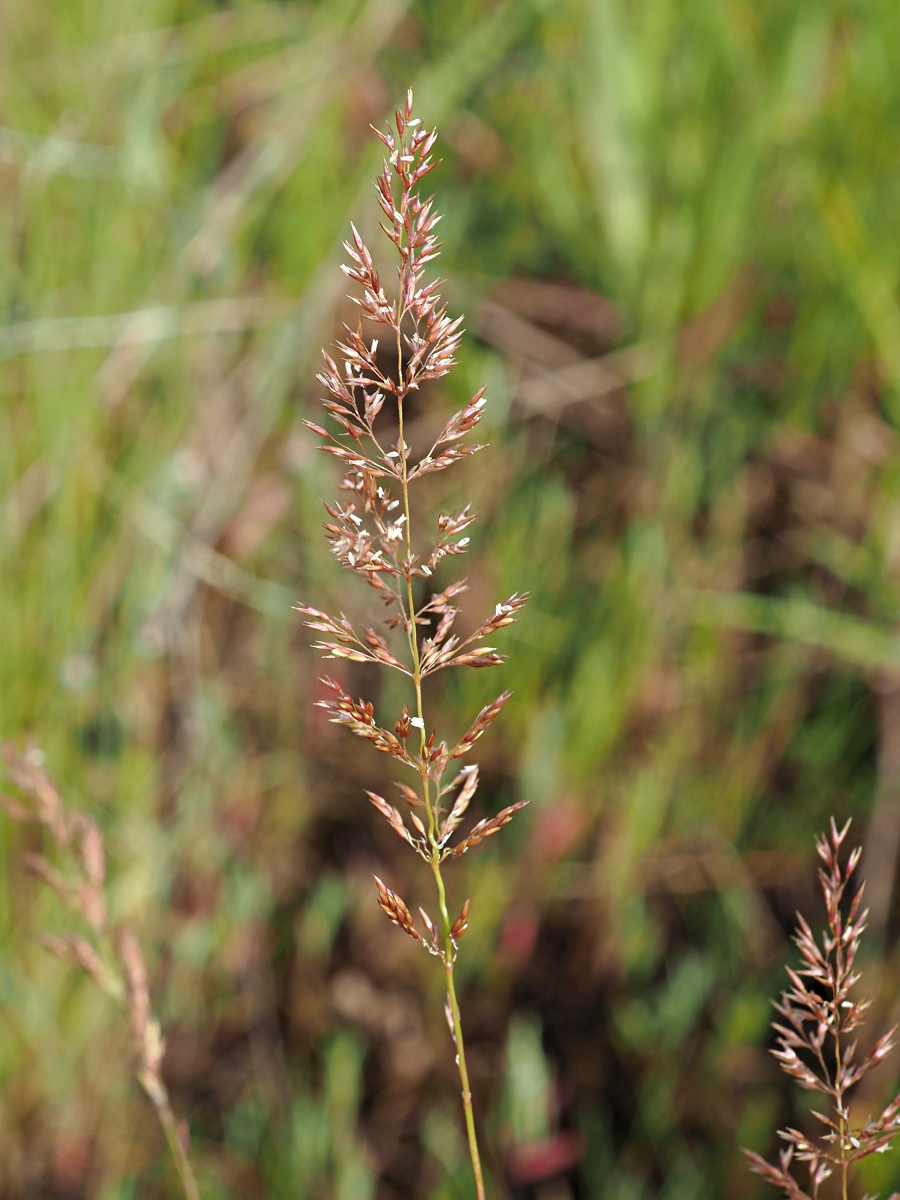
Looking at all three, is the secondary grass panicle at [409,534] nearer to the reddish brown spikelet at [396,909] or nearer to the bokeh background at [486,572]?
the reddish brown spikelet at [396,909]

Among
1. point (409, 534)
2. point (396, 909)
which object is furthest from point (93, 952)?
point (409, 534)

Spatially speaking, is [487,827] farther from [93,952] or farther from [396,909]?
[93,952]

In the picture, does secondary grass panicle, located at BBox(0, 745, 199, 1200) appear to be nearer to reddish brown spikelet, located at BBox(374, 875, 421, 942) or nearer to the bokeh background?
reddish brown spikelet, located at BBox(374, 875, 421, 942)

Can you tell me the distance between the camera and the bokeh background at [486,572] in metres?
1.63

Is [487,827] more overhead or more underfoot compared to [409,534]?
more underfoot

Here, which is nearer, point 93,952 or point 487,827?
point 487,827

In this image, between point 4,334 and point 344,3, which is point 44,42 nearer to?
point 344,3

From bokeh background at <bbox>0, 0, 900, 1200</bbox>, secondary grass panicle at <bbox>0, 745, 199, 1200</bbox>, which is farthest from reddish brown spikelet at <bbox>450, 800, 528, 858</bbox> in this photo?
bokeh background at <bbox>0, 0, 900, 1200</bbox>

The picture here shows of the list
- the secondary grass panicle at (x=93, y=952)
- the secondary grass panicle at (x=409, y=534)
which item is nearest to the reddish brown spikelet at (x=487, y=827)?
the secondary grass panicle at (x=409, y=534)

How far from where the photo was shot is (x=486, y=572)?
188cm

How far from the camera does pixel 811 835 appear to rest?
1.80 metres

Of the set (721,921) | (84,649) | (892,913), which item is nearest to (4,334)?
(84,649)

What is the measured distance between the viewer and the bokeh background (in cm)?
163

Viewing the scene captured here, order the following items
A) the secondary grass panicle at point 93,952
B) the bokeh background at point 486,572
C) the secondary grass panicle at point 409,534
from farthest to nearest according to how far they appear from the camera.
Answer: the bokeh background at point 486,572, the secondary grass panicle at point 93,952, the secondary grass panicle at point 409,534
